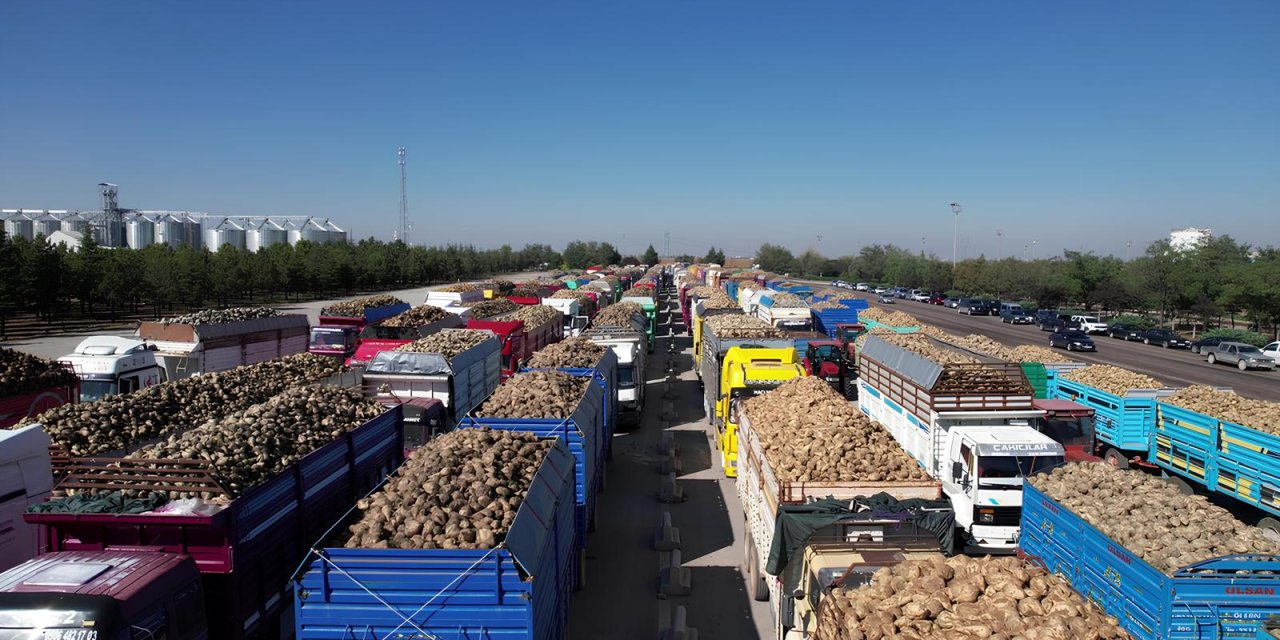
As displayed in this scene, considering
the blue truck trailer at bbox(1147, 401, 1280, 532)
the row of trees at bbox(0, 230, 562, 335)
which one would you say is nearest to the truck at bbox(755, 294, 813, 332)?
the blue truck trailer at bbox(1147, 401, 1280, 532)

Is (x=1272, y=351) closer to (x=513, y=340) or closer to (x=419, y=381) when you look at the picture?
(x=513, y=340)

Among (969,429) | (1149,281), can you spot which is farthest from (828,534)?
(1149,281)

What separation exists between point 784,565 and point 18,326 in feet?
173

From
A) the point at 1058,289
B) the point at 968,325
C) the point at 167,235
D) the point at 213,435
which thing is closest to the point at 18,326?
the point at 213,435

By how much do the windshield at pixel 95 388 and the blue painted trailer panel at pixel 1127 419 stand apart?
2170 centimetres

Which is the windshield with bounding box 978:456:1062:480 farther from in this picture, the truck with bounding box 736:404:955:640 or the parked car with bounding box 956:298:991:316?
the parked car with bounding box 956:298:991:316

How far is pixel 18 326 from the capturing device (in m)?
42.6

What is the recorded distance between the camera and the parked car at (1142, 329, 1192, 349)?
135 feet

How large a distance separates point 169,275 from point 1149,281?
71.1 metres

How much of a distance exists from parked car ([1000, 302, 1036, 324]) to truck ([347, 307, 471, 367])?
152ft

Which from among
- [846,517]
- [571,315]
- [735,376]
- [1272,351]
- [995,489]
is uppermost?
[571,315]

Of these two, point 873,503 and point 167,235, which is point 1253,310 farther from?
point 167,235

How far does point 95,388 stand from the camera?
630 inches

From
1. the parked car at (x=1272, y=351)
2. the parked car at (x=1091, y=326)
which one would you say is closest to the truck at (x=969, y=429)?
the parked car at (x=1272, y=351)
